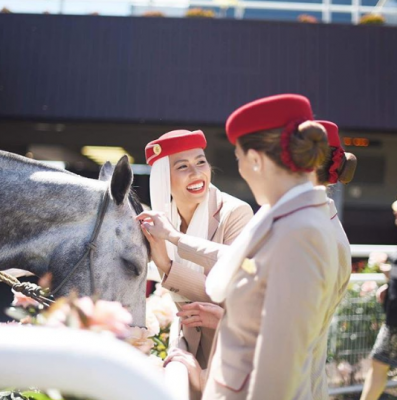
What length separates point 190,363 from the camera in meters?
2.12

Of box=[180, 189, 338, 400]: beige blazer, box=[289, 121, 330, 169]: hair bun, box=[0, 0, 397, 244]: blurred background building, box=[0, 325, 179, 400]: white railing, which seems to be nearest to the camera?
Answer: box=[0, 325, 179, 400]: white railing

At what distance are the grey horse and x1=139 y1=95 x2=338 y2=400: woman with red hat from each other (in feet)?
3.45

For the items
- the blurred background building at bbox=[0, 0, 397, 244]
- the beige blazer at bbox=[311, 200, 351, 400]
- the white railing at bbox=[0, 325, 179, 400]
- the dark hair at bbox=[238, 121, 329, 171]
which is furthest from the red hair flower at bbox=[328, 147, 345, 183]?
the blurred background building at bbox=[0, 0, 397, 244]

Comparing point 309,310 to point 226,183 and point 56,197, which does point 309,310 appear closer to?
point 56,197

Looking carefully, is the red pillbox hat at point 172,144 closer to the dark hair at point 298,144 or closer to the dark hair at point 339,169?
the dark hair at point 339,169

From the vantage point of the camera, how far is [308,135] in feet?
4.86

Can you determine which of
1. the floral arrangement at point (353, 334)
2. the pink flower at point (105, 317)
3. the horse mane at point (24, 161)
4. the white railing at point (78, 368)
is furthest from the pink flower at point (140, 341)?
the floral arrangement at point (353, 334)

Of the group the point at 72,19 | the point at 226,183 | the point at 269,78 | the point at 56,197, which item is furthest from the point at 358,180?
the point at 56,197

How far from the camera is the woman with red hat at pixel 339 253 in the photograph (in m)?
1.90

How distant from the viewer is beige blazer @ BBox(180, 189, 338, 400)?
137 cm

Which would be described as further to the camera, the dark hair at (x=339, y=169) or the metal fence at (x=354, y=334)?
the metal fence at (x=354, y=334)

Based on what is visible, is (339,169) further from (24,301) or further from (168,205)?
(24,301)

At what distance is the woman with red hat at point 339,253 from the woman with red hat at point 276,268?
1.19 ft

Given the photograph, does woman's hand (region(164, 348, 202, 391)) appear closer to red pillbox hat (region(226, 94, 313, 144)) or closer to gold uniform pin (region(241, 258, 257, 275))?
gold uniform pin (region(241, 258, 257, 275))
